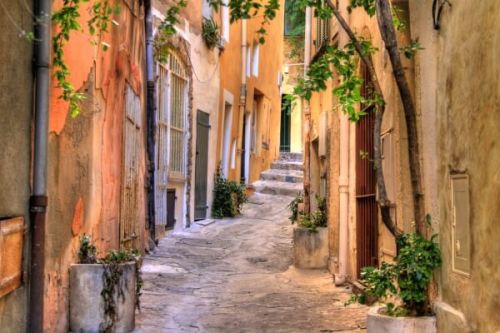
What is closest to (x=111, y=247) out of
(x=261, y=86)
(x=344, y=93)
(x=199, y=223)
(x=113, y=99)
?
(x=113, y=99)

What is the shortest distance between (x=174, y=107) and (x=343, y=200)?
4.67m

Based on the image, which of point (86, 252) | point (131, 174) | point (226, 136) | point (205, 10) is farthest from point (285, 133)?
point (86, 252)

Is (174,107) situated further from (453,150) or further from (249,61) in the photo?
(453,150)

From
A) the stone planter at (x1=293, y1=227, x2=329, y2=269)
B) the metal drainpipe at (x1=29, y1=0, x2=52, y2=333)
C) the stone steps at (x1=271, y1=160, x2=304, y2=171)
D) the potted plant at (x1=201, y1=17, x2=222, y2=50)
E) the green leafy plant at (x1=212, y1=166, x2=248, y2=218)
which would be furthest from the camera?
the stone steps at (x1=271, y1=160, x2=304, y2=171)

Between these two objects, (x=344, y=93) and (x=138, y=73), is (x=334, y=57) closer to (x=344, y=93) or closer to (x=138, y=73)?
(x=344, y=93)

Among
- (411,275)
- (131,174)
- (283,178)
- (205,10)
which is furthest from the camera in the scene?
(283,178)

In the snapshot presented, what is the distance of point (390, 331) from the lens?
4.39 meters

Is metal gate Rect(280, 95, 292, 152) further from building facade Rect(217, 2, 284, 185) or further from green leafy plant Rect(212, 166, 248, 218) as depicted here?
green leafy plant Rect(212, 166, 248, 218)

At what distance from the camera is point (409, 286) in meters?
4.46

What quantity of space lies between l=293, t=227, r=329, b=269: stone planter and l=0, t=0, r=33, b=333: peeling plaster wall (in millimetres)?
5683

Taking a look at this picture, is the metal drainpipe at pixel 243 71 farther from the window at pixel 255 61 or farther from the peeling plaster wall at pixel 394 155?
the peeling plaster wall at pixel 394 155

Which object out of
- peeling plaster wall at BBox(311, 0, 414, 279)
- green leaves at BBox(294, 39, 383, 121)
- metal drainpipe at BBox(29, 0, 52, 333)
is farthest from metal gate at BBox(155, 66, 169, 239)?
metal drainpipe at BBox(29, 0, 52, 333)

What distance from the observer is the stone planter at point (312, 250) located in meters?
9.38

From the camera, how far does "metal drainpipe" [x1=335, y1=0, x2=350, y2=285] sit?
310 inches
